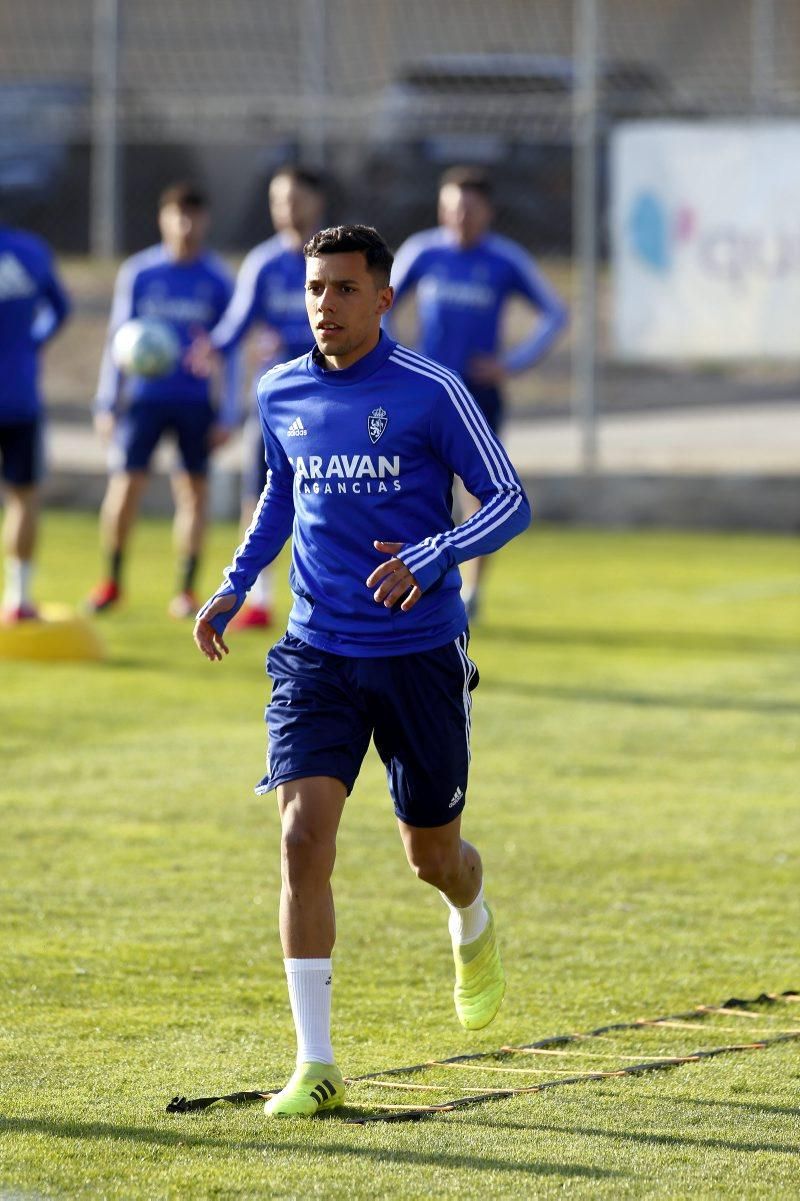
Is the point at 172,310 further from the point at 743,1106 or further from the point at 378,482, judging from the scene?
the point at 743,1106

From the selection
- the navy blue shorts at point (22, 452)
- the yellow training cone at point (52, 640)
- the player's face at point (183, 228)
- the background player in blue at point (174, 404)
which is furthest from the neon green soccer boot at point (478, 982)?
the player's face at point (183, 228)

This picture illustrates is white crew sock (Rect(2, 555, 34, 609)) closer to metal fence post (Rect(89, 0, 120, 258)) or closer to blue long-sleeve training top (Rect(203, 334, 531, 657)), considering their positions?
blue long-sleeve training top (Rect(203, 334, 531, 657))

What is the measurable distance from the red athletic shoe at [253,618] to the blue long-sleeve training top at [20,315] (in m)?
1.61

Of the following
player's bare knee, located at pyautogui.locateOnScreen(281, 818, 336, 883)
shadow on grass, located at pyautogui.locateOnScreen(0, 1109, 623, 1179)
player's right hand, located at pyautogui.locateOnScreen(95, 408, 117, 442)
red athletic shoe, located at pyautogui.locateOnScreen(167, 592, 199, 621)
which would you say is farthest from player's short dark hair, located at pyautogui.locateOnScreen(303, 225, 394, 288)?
red athletic shoe, located at pyautogui.locateOnScreen(167, 592, 199, 621)

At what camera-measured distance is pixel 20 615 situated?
441 inches

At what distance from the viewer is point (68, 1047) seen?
17.0 feet

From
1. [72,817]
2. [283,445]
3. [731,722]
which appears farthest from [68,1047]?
[731,722]

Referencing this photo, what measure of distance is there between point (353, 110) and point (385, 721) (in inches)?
604

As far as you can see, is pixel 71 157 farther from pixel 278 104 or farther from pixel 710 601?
pixel 710 601

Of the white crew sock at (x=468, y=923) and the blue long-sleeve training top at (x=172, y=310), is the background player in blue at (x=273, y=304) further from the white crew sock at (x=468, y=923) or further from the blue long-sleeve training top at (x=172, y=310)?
the white crew sock at (x=468, y=923)

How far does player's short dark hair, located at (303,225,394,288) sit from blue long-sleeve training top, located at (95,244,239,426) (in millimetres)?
7251

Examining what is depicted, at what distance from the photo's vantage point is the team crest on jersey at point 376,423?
4992mm

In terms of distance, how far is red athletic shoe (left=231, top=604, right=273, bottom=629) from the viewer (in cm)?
1196

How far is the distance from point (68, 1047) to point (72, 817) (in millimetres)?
2622
